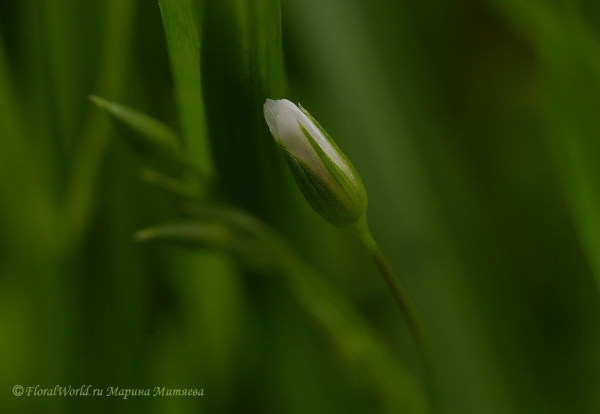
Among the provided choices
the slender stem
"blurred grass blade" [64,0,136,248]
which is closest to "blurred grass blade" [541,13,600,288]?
the slender stem

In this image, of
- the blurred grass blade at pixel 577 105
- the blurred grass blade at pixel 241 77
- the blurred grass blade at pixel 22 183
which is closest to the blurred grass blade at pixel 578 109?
the blurred grass blade at pixel 577 105

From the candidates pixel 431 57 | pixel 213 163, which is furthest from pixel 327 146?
pixel 431 57

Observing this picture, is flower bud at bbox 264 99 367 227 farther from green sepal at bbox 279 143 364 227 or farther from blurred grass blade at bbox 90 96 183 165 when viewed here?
blurred grass blade at bbox 90 96 183 165

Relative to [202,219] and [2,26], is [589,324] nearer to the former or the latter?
[202,219]

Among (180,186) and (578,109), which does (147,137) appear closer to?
(180,186)

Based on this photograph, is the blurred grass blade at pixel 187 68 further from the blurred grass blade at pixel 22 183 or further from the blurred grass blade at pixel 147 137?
the blurred grass blade at pixel 22 183

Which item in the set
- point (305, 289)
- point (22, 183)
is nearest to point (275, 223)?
point (305, 289)

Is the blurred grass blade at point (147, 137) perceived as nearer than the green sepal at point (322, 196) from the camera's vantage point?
No
